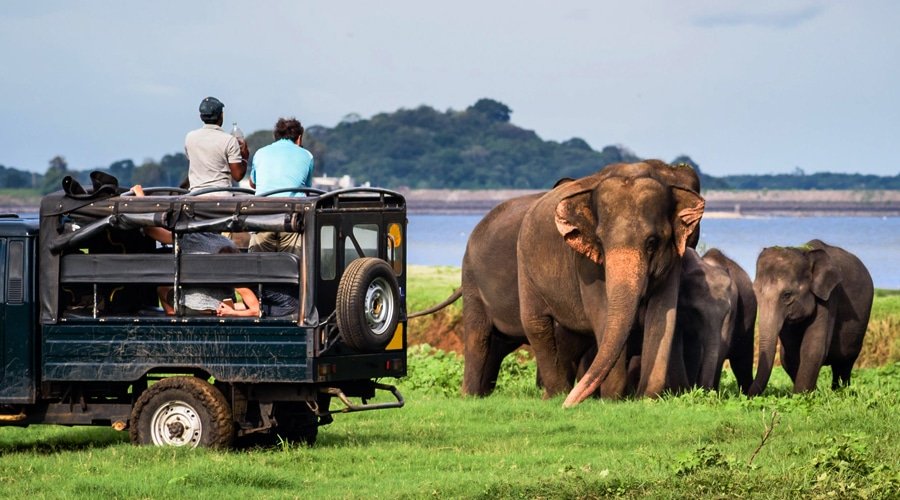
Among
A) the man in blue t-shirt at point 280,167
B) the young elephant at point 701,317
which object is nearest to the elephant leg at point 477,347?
the young elephant at point 701,317

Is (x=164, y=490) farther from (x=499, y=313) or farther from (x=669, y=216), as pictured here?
(x=499, y=313)

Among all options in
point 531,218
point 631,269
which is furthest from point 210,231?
point 531,218

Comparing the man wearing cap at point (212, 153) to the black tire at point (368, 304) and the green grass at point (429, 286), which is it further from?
the green grass at point (429, 286)

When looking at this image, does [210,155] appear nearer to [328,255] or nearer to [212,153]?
[212,153]

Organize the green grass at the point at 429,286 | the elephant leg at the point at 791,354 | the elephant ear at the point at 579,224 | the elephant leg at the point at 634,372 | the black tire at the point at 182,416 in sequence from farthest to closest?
the green grass at the point at 429,286
the elephant leg at the point at 791,354
the elephant leg at the point at 634,372
the elephant ear at the point at 579,224
the black tire at the point at 182,416

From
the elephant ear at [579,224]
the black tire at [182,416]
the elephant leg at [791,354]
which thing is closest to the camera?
the black tire at [182,416]

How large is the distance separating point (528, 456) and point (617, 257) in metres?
4.27

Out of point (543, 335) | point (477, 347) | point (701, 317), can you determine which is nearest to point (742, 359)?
point (701, 317)

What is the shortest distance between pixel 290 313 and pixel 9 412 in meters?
2.68

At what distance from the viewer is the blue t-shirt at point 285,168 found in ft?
53.5

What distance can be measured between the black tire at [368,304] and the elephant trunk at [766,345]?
26.8 ft

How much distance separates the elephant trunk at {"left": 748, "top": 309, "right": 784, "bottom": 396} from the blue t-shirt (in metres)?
7.67

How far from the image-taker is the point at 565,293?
19.7 m

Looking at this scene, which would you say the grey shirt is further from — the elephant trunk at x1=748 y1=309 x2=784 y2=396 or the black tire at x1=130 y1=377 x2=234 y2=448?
the elephant trunk at x1=748 y1=309 x2=784 y2=396
